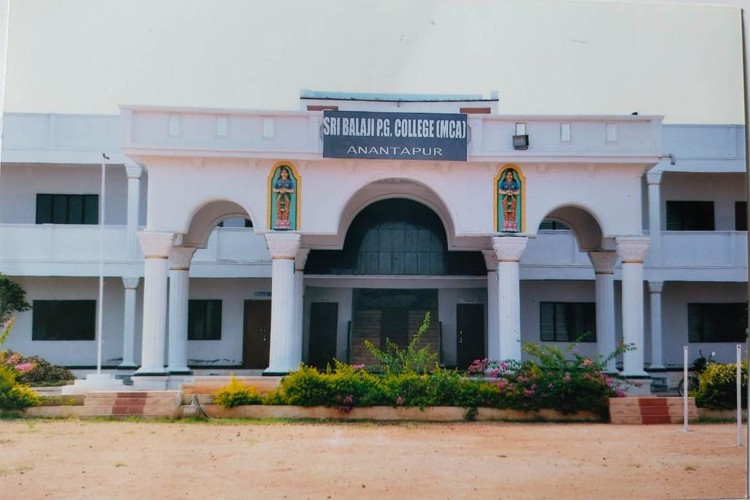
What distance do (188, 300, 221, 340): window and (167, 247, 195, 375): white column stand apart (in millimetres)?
3978

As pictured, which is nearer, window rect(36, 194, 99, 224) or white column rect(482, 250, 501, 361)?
white column rect(482, 250, 501, 361)

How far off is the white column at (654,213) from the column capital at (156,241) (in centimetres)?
1008


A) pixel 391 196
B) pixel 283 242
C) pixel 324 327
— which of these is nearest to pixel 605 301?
pixel 391 196

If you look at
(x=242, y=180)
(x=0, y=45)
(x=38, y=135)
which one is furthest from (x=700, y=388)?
(x=38, y=135)

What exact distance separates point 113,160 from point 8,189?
2908 mm

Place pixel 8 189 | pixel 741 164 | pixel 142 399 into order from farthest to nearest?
pixel 8 189, pixel 741 164, pixel 142 399

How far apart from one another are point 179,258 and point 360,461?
7868 mm

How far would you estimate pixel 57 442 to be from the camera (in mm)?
12578

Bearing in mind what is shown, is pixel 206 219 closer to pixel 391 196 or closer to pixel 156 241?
pixel 156 241

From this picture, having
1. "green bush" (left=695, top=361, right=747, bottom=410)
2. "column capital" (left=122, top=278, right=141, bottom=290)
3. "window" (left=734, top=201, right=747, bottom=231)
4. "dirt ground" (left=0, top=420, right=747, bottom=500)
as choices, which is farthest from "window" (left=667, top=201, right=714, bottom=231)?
"column capital" (left=122, top=278, right=141, bottom=290)

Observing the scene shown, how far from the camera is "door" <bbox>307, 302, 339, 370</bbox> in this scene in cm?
2095

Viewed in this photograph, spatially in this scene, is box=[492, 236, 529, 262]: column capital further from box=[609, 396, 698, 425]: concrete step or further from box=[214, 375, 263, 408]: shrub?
box=[214, 375, 263, 408]: shrub

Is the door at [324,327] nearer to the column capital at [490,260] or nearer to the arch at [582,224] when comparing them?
the column capital at [490,260]

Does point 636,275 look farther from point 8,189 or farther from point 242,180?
point 8,189
